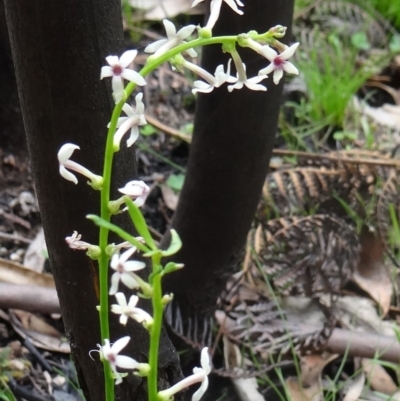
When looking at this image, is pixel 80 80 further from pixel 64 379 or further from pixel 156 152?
pixel 156 152

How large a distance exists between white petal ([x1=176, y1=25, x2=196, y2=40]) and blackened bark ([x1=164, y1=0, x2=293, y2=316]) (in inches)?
16.2

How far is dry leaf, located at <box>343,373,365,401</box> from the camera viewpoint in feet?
3.96

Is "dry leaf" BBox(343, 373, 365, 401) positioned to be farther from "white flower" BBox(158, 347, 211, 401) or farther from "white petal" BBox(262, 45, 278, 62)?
"white petal" BBox(262, 45, 278, 62)

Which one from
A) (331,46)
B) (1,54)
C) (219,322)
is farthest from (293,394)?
(331,46)

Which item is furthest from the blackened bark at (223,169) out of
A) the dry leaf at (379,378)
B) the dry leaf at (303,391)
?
the dry leaf at (379,378)

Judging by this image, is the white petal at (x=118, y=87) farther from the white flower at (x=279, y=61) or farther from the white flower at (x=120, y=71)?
the white flower at (x=279, y=61)

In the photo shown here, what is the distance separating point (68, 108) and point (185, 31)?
216mm

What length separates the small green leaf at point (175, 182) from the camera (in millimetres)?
1664

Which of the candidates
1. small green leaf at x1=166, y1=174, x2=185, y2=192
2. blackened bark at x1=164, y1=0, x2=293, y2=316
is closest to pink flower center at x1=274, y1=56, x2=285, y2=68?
blackened bark at x1=164, y1=0, x2=293, y2=316

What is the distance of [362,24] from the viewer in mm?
2480

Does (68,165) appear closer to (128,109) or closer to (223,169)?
(128,109)

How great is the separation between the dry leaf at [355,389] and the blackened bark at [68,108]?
56 centimetres

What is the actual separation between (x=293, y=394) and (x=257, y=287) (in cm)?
22

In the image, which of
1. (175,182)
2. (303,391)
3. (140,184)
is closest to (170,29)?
(140,184)
